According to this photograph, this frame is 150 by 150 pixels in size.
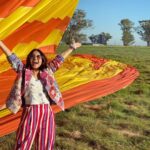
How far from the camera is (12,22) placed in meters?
8.68

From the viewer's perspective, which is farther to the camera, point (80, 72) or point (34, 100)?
point (80, 72)

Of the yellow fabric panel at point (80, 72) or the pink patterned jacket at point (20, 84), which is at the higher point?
the pink patterned jacket at point (20, 84)

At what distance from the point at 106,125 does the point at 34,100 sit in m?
2.34

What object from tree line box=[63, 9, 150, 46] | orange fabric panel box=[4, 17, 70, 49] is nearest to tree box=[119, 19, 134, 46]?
tree line box=[63, 9, 150, 46]

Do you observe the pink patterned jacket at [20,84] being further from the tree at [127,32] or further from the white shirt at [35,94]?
the tree at [127,32]

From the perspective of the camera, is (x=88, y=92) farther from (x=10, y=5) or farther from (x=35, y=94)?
(x=35, y=94)

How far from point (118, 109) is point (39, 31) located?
383cm

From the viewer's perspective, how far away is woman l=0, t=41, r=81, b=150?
3965 millimetres

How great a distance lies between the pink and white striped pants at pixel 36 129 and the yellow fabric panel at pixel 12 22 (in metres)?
4.53

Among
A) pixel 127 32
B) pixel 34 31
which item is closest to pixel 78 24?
pixel 127 32

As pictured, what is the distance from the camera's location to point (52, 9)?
10125 millimetres

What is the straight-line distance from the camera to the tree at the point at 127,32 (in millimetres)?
72562

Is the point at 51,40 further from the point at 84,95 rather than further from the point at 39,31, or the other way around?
the point at 84,95

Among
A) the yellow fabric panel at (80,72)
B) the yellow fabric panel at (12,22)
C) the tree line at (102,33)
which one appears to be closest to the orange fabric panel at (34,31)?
the yellow fabric panel at (12,22)
